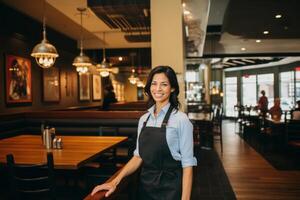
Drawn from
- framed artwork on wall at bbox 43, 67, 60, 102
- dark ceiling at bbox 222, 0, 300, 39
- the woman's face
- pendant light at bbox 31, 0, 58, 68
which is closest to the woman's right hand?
the woman's face

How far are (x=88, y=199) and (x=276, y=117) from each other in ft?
26.0

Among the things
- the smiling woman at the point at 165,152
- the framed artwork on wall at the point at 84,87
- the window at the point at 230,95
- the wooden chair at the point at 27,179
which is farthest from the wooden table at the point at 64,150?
the window at the point at 230,95

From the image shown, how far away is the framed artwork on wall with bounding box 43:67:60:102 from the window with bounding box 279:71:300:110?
12.0 m

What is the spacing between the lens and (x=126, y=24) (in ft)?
21.0

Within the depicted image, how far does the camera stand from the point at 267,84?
58.4 feet

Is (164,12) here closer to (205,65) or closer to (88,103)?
(88,103)

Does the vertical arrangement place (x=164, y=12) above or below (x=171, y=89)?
above

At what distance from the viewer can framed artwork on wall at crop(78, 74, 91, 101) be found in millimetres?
10422

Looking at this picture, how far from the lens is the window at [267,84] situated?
17.5 metres

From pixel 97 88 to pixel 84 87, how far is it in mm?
1612

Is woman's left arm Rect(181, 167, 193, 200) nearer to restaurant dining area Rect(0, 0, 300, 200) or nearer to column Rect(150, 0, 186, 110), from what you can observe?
restaurant dining area Rect(0, 0, 300, 200)

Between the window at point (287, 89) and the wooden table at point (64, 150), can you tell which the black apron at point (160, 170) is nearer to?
the wooden table at point (64, 150)

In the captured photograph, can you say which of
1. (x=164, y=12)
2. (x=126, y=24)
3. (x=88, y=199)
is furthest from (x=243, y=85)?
(x=88, y=199)

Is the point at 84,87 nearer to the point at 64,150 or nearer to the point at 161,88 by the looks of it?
the point at 64,150
